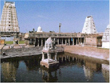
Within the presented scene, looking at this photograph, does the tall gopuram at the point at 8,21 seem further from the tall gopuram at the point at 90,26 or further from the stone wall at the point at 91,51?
the tall gopuram at the point at 90,26

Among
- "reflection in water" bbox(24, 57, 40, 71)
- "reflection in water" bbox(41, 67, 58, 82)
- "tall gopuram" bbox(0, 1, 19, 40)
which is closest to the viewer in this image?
"reflection in water" bbox(41, 67, 58, 82)

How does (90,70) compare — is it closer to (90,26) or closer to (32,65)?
(32,65)

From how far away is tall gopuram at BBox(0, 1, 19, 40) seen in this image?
62972 mm

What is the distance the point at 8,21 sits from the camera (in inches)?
2527

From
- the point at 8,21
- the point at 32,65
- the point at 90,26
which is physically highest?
the point at 8,21

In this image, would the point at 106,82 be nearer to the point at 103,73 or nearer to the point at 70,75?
the point at 103,73

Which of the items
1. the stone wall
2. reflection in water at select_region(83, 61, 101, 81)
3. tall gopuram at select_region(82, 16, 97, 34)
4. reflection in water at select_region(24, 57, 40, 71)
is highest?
tall gopuram at select_region(82, 16, 97, 34)

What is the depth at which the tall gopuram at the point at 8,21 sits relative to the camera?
207ft

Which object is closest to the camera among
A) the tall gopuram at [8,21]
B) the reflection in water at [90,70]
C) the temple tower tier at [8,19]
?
the reflection in water at [90,70]

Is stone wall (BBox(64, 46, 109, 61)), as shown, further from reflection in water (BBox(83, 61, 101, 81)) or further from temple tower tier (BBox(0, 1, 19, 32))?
temple tower tier (BBox(0, 1, 19, 32))

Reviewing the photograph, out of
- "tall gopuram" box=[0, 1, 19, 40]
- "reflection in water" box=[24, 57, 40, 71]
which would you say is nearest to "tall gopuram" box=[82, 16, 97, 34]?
"tall gopuram" box=[0, 1, 19, 40]

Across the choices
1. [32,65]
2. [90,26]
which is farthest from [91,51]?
[90,26]

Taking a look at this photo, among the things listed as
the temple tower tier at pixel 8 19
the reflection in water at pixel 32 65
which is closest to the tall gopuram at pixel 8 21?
the temple tower tier at pixel 8 19

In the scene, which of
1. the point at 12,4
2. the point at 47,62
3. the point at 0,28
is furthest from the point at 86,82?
the point at 12,4
